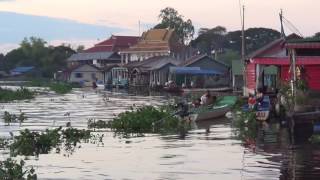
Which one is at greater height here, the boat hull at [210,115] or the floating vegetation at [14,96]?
the floating vegetation at [14,96]

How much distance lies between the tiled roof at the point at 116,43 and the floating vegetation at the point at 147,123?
8649 centimetres

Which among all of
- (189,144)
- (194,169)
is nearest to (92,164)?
(194,169)

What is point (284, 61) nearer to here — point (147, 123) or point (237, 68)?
point (147, 123)

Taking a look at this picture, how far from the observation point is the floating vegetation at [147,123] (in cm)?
2580

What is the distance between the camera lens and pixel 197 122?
28.7 meters

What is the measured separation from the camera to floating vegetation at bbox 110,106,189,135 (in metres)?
25.8

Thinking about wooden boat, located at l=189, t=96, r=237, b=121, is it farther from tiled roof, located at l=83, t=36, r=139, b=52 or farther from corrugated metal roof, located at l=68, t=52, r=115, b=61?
tiled roof, located at l=83, t=36, r=139, b=52

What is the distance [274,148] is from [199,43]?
3605 inches

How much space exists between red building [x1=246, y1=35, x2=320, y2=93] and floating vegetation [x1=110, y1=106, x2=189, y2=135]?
5.64 metres

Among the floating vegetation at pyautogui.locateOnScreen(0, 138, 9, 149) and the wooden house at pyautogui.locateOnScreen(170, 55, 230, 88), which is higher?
the wooden house at pyautogui.locateOnScreen(170, 55, 230, 88)

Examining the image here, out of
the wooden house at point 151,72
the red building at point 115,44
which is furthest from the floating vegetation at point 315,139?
the red building at point 115,44

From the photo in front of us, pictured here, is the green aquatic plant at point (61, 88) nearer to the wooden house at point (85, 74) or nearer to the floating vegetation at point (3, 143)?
the wooden house at point (85, 74)

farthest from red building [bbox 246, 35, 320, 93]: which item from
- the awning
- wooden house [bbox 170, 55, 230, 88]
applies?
wooden house [bbox 170, 55, 230, 88]

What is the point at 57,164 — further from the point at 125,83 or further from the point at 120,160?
the point at 125,83
